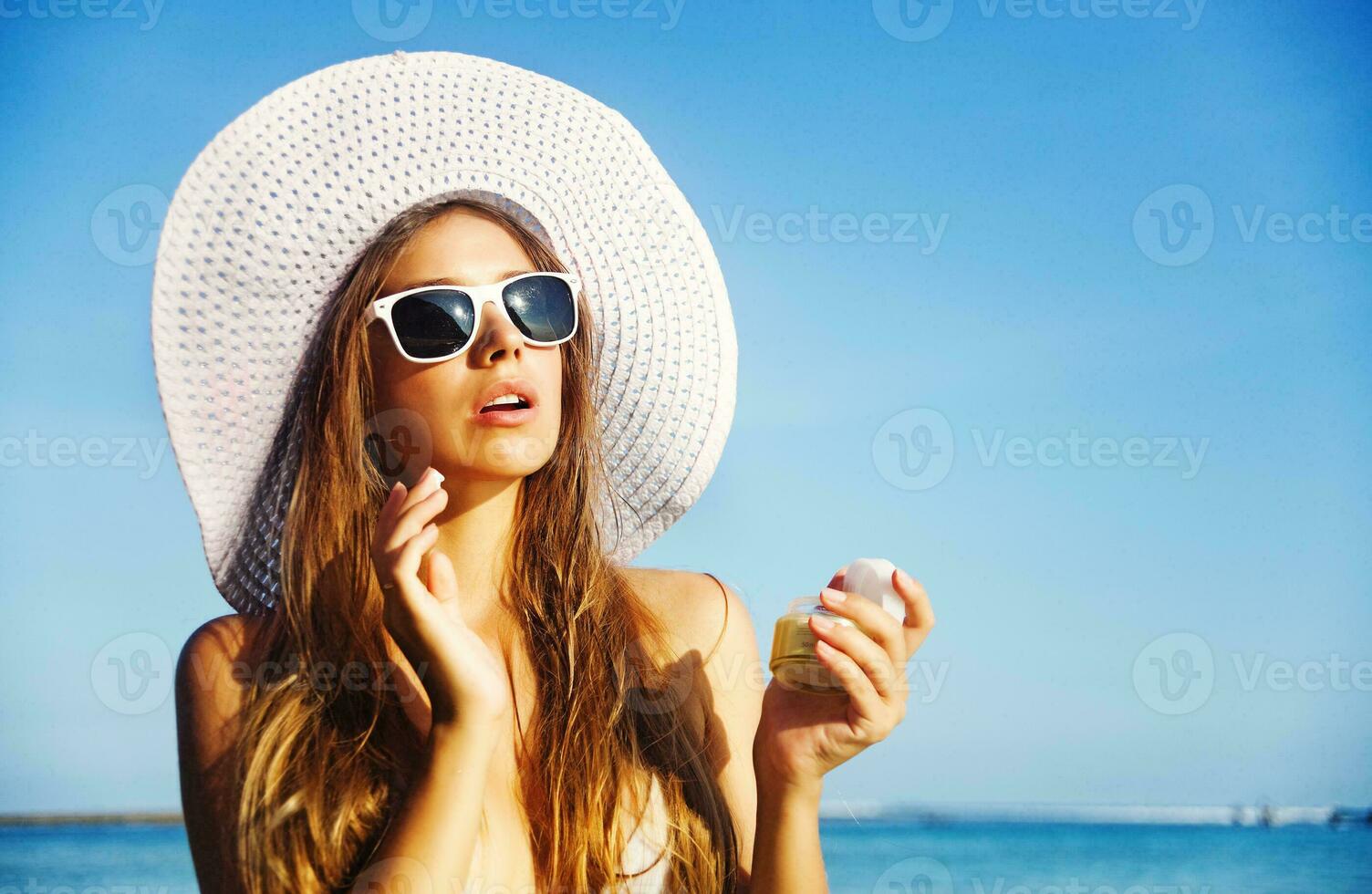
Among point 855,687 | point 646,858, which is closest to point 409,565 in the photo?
point 855,687

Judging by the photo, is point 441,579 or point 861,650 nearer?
point 861,650

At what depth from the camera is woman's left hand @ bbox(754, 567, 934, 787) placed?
2.28 metres

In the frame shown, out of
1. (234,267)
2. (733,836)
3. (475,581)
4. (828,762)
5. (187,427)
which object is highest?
(234,267)

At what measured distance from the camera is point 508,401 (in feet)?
9.40

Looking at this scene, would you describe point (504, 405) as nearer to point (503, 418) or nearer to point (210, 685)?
point (503, 418)

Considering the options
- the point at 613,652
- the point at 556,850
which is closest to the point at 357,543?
the point at 613,652

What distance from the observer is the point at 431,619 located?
2318mm

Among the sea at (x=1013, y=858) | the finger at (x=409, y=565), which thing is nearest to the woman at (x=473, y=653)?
the finger at (x=409, y=565)

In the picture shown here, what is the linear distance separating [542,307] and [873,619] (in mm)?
1233

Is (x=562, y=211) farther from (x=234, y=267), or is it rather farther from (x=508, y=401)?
(x=234, y=267)

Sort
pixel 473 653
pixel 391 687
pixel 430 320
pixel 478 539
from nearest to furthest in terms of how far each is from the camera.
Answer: pixel 473 653
pixel 430 320
pixel 391 687
pixel 478 539

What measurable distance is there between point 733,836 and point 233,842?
125 cm

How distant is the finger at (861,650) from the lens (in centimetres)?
226

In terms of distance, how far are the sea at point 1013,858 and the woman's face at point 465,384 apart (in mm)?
21300
